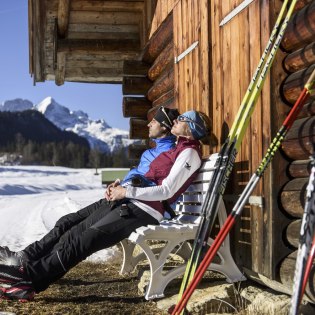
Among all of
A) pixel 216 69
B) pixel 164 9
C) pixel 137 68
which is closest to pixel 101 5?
pixel 137 68

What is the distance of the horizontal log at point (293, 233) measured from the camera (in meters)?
3.49

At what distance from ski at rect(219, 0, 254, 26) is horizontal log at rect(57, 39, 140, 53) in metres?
4.56

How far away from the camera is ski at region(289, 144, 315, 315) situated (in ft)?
7.62

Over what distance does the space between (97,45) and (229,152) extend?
19.9 ft

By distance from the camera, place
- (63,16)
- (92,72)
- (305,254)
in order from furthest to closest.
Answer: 1. (92,72)
2. (63,16)
3. (305,254)

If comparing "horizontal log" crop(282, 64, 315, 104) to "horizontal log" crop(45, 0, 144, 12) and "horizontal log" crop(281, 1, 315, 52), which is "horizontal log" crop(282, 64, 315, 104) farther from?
"horizontal log" crop(45, 0, 144, 12)

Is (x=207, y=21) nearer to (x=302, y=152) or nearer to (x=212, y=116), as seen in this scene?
(x=212, y=116)

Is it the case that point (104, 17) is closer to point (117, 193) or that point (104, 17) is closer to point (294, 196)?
point (117, 193)

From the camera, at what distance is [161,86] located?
7316 mm

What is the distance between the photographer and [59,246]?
152 inches

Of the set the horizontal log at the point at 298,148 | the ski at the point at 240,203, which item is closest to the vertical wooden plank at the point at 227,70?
the horizontal log at the point at 298,148

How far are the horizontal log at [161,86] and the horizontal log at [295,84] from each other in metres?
3.03

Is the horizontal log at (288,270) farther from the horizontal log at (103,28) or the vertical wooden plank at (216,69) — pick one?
the horizontal log at (103,28)

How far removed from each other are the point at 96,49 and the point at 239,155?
526cm
